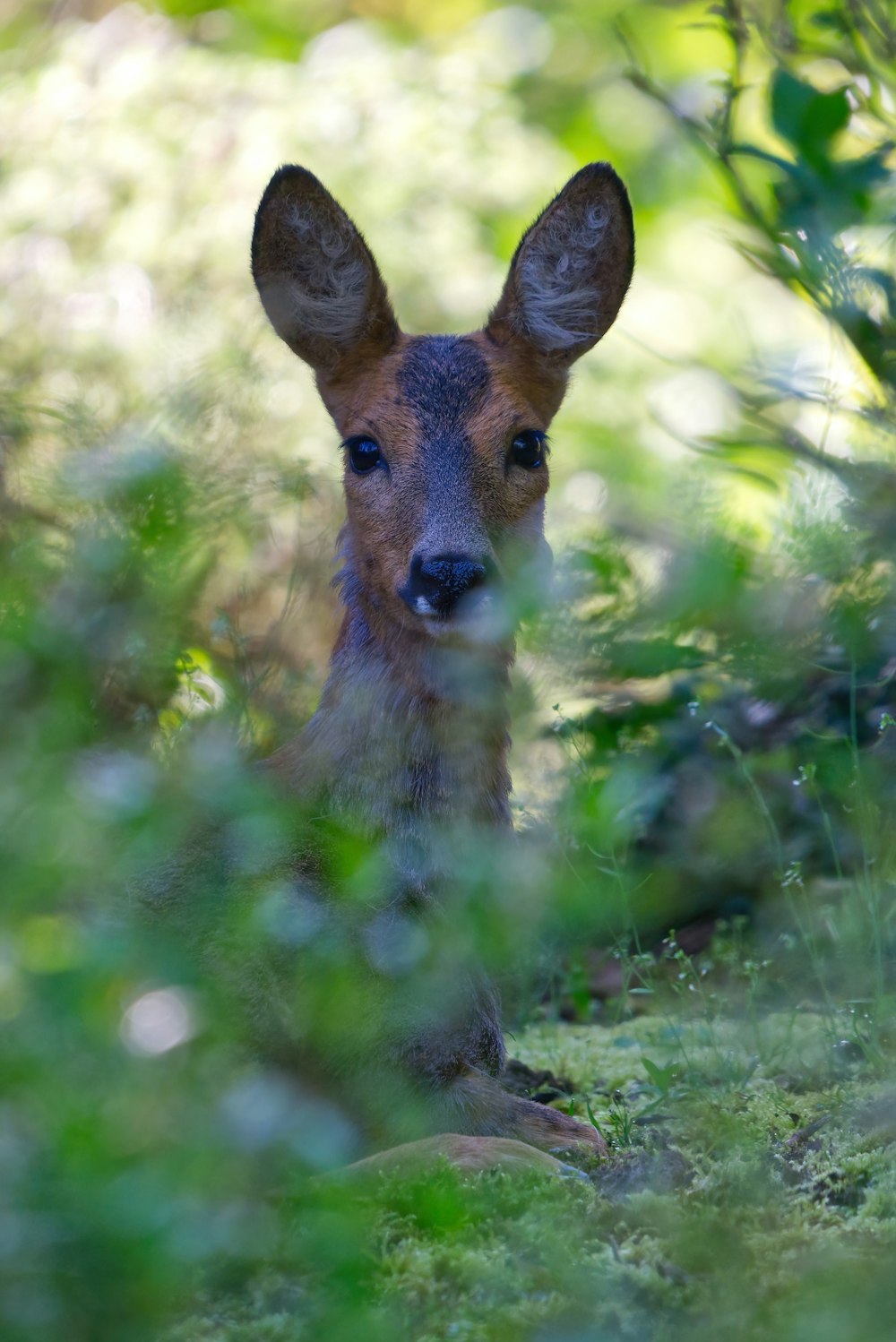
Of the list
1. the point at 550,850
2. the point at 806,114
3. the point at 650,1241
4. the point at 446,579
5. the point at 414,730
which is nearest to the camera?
the point at 650,1241

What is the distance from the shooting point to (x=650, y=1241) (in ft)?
10.2

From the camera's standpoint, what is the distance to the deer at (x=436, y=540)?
13.2ft

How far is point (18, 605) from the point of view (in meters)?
3.39

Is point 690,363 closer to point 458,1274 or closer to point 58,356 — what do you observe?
point 458,1274

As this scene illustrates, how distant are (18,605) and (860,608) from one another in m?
2.02

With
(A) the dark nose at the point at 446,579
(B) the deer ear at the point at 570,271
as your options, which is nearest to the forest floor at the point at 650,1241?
(A) the dark nose at the point at 446,579

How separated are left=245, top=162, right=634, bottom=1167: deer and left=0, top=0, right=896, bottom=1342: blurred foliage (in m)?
0.23

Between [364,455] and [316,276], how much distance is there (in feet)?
2.03

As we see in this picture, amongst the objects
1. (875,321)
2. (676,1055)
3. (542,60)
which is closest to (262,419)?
(875,321)

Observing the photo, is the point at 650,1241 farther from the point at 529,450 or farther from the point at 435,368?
the point at 435,368

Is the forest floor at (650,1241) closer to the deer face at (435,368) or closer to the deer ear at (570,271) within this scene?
the deer face at (435,368)

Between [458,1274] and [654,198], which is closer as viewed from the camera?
[458,1274]

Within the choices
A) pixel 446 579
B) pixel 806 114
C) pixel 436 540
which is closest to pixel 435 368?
pixel 436 540

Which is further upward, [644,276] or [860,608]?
[860,608]
